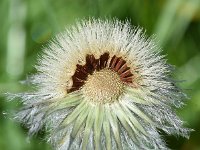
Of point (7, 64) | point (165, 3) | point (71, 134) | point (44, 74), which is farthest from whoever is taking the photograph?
point (165, 3)

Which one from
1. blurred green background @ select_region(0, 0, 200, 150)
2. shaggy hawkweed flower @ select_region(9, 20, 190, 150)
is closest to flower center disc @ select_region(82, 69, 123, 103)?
shaggy hawkweed flower @ select_region(9, 20, 190, 150)

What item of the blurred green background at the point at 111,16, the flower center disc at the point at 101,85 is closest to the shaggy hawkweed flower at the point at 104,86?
the flower center disc at the point at 101,85

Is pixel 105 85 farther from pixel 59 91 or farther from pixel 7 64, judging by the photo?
pixel 7 64

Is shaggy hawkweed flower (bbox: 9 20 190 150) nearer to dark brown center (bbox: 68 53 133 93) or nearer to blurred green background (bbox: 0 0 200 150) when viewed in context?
dark brown center (bbox: 68 53 133 93)

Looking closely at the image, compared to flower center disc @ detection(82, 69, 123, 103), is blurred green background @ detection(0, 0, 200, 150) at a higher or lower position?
higher

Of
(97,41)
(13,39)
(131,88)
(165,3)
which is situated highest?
(165,3)

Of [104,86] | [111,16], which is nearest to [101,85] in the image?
[104,86]

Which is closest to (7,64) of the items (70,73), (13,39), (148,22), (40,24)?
(13,39)

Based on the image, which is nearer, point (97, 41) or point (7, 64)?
point (97, 41)
